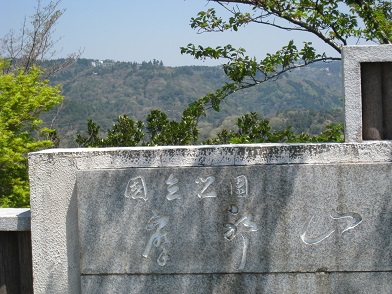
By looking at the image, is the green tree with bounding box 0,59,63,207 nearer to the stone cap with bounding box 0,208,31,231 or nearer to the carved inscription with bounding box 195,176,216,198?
the stone cap with bounding box 0,208,31,231

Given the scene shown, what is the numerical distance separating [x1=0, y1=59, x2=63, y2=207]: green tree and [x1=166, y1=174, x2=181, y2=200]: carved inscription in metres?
4.82

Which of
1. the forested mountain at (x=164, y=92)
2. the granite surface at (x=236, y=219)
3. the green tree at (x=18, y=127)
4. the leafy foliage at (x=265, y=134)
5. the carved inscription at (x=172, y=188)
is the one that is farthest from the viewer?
the forested mountain at (x=164, y=92)

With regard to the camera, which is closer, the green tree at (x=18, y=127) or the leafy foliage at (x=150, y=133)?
the green tree at (x=18, y=127)

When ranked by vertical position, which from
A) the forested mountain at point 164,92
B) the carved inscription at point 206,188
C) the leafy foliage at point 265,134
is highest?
the forested mountain at point 164,92

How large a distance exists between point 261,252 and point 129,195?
3.05ft

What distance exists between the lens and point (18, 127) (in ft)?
28.7

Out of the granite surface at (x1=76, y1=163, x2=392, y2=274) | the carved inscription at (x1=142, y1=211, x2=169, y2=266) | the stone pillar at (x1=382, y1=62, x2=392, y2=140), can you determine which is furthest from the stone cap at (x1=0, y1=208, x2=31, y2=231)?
the stone pillar at (x1=382, y1=62, x2=392, y2=140)

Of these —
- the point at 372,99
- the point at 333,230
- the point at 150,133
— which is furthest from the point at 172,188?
the point at 150,133

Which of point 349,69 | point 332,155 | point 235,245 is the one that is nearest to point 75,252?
point 235,245

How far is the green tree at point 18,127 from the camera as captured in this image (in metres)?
8.30

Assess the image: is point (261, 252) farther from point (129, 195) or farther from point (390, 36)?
point (390, 36)

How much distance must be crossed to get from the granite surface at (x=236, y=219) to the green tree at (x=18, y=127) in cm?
464

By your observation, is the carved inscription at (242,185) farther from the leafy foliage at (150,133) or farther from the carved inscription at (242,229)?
the leafy foliage at (150,133)

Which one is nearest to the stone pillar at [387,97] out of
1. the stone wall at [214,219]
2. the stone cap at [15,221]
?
the stone wall at [214,219]
